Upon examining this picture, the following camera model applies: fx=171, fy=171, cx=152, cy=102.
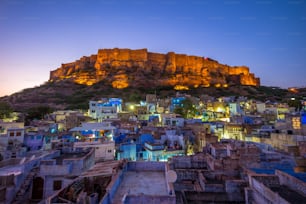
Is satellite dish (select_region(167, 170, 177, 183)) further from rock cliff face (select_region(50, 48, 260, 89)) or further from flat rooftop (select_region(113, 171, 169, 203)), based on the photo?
rock cliff face (select_region(50, 48, 260, 89))

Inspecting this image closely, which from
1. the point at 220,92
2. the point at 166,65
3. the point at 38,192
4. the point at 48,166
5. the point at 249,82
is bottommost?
the point at 38,192

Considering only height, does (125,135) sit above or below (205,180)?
above

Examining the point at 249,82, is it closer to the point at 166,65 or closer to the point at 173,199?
the point at 166,65

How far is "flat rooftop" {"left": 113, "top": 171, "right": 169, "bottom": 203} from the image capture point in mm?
5492

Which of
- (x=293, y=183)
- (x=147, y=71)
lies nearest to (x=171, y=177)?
(x=293, y=183)

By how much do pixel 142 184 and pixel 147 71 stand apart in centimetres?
8756

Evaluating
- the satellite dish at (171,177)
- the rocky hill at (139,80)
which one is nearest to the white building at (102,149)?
the satellite dish at (171,177)

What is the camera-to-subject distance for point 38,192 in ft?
29.9

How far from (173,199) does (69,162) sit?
671 centimetres

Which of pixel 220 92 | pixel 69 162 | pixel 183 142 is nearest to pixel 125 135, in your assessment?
pixel 183 142

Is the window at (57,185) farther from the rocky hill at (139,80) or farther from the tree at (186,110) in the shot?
the rocky hill at (139,80)

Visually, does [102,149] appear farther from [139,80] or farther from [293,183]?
[139,80]

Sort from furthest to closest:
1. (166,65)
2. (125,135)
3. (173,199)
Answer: (166,65)
(125,135)
(173,199)

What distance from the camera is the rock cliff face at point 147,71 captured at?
81.6m
